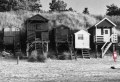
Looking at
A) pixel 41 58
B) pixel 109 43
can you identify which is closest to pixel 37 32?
pixel 41 58

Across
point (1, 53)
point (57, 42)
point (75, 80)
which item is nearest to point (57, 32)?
point (57, 42)

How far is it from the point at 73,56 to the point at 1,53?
11784 mm

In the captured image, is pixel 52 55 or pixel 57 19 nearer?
pixel 52 55

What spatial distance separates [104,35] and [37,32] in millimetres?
12114

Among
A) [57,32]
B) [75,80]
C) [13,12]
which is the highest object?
[13,12]

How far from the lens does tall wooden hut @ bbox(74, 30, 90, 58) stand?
205ft

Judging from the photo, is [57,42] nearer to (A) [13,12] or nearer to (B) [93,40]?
(B) [93,40]

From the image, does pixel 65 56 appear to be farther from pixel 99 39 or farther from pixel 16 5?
pixel 16 5

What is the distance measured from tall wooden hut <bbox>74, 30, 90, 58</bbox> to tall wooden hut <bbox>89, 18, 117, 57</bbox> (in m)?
1.33

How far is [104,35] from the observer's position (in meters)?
63.8

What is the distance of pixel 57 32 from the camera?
62219 millimetres

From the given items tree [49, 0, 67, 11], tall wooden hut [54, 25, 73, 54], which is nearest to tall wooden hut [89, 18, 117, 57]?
tall wooden hut [54, 25, 73, 54]

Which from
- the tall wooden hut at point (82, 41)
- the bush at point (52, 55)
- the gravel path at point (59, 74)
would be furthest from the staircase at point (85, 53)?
the gravel path at point (59, 74)

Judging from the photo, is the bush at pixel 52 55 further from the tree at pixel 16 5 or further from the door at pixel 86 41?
the tree at pixel 16 5
